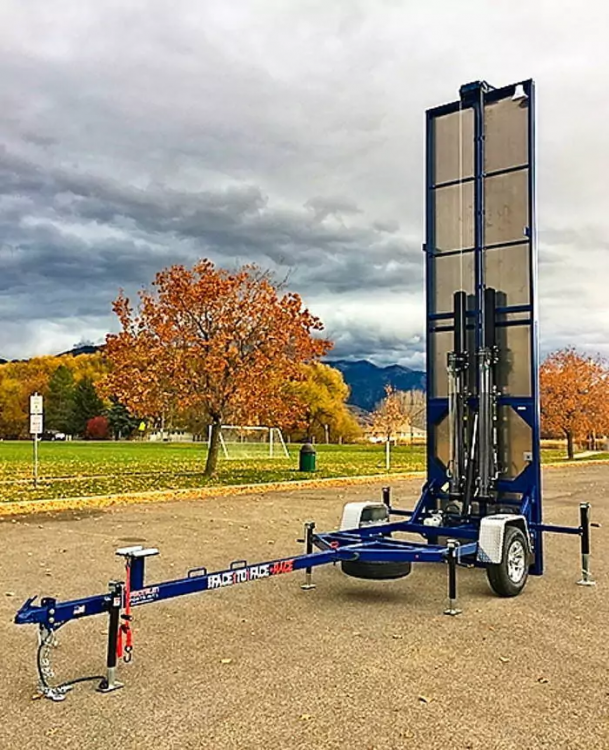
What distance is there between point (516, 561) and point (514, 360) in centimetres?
243

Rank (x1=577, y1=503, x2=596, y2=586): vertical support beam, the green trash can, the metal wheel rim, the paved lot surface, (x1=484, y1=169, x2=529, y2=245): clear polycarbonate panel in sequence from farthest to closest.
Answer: the green trash can → (x1=484, y1=169, x2=529, y2=245): clear polycarbonate panel → (x1=577, y1=503, x2=596, y2=586): vertical support beam → the metal wheel rim → the paved lot surface

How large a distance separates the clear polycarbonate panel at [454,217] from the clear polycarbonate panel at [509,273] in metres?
0.43

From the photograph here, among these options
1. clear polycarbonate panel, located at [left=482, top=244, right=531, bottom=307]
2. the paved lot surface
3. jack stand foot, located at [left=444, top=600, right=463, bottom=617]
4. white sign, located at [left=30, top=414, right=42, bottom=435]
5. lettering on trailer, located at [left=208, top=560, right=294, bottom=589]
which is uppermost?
clear polycarbonate panel, located at [left=482, top=244, right=531, bottom=307]

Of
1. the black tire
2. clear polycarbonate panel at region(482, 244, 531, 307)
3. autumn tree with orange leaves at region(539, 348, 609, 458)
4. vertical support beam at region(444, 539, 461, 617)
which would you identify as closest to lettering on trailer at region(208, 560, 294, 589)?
the black tire

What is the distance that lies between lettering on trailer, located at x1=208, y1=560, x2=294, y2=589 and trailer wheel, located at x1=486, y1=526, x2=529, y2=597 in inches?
92.6

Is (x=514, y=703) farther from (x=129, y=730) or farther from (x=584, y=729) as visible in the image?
(x=129, y=730)

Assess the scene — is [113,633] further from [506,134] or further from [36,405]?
[36,405]

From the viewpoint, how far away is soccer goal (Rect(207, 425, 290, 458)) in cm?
3672

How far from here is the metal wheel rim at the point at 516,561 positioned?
7798 mm

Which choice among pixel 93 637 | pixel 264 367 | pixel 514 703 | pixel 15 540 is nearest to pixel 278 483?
pixel 264 367

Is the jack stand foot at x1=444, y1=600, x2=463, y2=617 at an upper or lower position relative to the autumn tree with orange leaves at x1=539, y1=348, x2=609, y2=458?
lower

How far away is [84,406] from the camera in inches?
4006

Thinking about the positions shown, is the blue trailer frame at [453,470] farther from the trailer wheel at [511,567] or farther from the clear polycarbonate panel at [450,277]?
the trailer wheel at [511,567]

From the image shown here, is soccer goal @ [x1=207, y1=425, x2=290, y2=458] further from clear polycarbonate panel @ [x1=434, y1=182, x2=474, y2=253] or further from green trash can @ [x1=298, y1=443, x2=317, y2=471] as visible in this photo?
clear polycarbonate panel @ [x1=434, y1=182, x2=474, y2=253]
